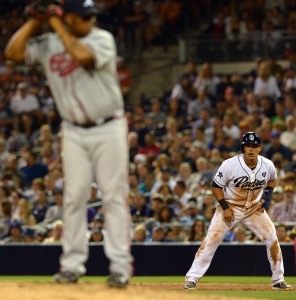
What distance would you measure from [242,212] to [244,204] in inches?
3.9

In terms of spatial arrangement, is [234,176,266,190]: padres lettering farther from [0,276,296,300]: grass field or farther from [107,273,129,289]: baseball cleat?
[107,273,129,289]: baseball cleat

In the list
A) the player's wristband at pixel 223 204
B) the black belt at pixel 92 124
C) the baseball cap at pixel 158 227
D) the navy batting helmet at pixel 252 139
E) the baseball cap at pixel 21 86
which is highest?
the black belt at pixel 92 124

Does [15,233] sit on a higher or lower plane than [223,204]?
lower

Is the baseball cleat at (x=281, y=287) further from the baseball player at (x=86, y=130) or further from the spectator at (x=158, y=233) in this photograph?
the baseball player at (x=86, y=130)

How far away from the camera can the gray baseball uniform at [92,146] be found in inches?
327

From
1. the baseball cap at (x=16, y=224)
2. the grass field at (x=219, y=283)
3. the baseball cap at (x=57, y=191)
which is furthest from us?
the baseball cap at (x=57, y=191)

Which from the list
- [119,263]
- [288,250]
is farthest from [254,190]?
[119,263]

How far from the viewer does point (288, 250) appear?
15.9 metres

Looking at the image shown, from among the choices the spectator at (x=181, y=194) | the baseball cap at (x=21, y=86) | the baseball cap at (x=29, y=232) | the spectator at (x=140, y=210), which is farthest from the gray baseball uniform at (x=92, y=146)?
→ the baseball cap at (x=21, y=86)

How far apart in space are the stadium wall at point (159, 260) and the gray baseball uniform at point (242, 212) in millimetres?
3275

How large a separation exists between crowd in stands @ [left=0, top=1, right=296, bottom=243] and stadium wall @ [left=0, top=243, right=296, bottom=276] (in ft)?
0.75

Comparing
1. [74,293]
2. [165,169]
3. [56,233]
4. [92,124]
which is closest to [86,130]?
[92,124]

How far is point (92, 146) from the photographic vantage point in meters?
8.38

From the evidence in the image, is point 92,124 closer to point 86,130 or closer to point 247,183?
point 86,130
